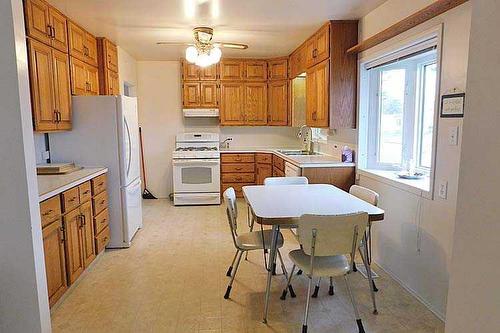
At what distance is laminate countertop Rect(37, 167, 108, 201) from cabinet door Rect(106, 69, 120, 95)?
1462mm

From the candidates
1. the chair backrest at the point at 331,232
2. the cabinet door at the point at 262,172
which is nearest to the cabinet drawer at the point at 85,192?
the chair backrest at the point at 331,232

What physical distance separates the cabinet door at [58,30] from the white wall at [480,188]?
3.31 m

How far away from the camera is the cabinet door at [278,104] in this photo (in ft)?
19.3

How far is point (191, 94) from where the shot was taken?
589cm

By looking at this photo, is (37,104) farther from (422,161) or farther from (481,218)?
(422,161)

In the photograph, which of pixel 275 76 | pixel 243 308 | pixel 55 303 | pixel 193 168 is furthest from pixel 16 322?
pixel 275 76

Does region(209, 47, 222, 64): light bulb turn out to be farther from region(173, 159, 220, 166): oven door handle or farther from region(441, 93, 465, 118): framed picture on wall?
region(441, 93, 465, 118): framed picture on wall

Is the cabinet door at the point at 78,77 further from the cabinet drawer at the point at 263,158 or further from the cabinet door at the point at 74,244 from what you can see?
the cabinet drawer at the point at 263,158

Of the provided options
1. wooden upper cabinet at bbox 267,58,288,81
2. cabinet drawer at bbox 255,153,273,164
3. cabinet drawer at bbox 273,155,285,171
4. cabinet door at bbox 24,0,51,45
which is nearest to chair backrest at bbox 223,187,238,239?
cabinet door at bbox 24,0,51,45

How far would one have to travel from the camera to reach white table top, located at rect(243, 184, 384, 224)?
2.23m

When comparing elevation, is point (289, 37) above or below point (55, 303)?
above

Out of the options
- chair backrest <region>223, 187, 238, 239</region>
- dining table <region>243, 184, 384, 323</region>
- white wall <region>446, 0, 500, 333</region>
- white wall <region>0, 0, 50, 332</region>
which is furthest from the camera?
chair backrest <region>223, 187, 238, 239</region>

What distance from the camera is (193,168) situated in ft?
18.2

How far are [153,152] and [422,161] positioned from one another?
445 centimetres
